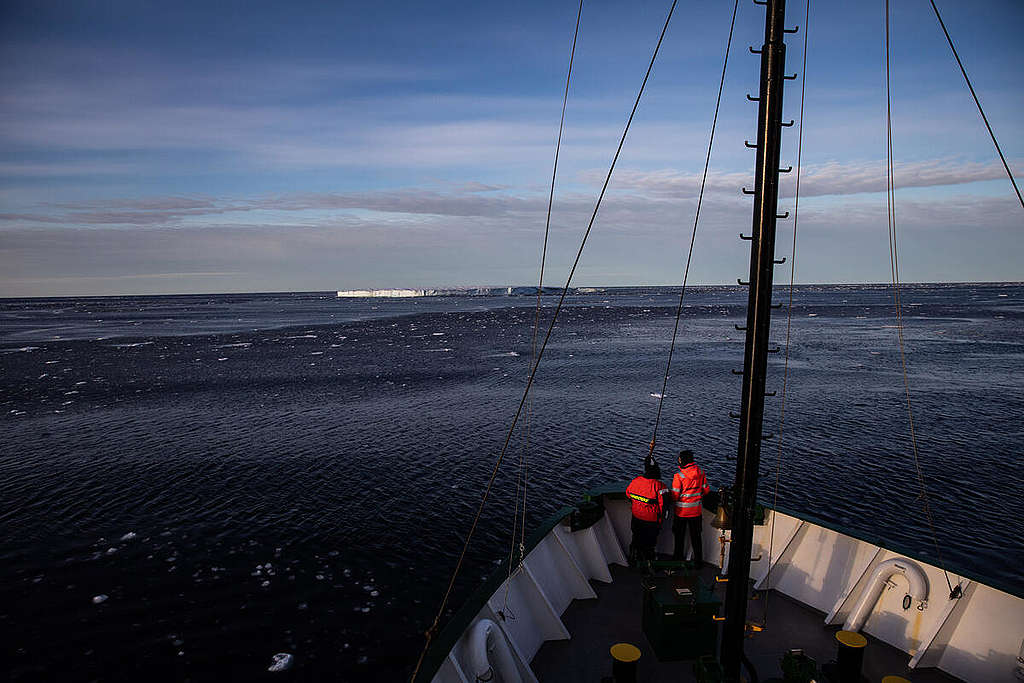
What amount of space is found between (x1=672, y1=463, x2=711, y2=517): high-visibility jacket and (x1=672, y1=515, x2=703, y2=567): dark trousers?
16 centimetres

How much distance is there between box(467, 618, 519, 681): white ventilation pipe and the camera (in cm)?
553

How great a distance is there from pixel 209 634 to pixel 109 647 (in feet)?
6.02

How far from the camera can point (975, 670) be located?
593cm

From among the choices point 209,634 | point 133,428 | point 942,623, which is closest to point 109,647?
point 209,634

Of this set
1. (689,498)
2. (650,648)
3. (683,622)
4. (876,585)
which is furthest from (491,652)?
(876,585)

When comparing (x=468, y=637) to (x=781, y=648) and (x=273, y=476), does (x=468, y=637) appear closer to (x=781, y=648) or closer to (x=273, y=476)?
(x=781, y=648)

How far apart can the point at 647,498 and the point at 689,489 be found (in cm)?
72

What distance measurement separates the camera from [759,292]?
181 inches

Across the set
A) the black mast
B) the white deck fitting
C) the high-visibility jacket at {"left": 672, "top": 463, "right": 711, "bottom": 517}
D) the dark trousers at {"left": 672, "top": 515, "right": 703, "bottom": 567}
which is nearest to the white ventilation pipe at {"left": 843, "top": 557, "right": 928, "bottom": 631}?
the white deck fitting

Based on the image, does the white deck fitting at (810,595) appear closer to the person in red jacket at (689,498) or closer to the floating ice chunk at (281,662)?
the person in red jacket at (689,498)

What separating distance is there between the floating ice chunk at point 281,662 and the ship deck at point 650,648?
20.5ft

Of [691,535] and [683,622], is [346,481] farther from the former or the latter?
[683,622]

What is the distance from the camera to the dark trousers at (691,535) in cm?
801

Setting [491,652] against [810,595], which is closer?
[491,652]
